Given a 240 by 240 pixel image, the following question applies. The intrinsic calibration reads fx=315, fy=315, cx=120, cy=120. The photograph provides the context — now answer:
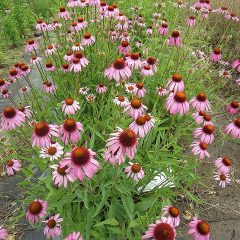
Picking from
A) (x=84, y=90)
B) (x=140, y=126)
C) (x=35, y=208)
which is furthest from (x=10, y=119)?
(x=84, y=90)

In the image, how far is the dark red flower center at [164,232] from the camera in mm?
1437

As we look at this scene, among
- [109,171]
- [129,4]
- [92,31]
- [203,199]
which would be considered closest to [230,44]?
[129,4]

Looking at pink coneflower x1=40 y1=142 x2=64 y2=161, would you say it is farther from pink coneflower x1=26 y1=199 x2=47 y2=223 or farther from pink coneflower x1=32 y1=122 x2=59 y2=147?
pink coneflower x1=26 y1=199 x2=47 y2=223

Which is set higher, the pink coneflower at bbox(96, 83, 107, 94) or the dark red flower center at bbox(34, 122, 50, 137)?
the dark red flower center at bbox(34, 122, 50, 137)

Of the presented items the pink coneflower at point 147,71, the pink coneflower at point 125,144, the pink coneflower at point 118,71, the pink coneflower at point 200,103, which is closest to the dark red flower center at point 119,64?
the pink coneflower at point 118,71

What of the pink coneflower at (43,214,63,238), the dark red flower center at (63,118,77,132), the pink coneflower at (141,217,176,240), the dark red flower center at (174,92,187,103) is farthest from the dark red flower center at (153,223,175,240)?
the dark red flower center at (174,92,187,103)

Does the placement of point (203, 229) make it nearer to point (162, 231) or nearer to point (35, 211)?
point (162, 231)

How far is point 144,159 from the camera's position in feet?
7.82

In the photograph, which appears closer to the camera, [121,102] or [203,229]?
[203,229]

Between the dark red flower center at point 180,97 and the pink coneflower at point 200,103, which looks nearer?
the dark red flower center at point 180,97

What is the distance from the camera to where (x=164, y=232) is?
143 centimetres

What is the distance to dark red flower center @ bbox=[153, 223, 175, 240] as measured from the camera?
1437 mm

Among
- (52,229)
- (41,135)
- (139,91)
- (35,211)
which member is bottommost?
(52,229)

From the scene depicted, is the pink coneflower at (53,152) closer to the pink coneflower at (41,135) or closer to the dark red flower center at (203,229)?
the pink coneflower at (41,135)
